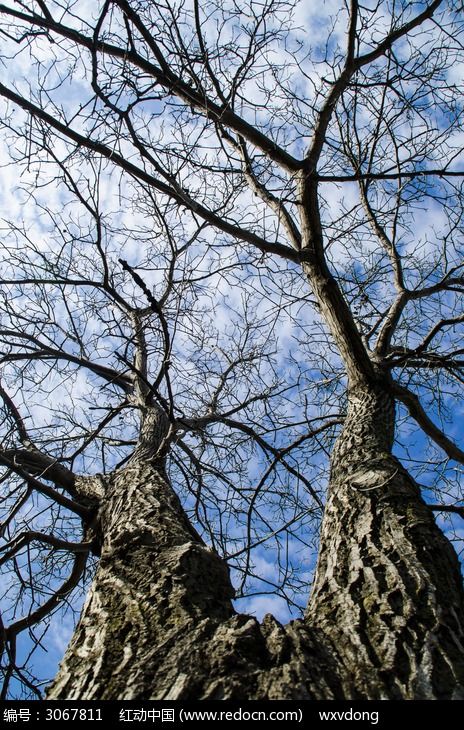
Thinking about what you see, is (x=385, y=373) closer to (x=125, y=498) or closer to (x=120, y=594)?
(x=125, y=498)

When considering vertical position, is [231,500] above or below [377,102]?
below

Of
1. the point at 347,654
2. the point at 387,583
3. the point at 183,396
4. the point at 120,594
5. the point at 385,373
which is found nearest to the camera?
the point at 347,654

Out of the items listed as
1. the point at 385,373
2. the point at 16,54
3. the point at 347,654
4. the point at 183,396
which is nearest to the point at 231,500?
the point at 183,396

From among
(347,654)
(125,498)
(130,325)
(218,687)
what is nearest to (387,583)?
(347,654)

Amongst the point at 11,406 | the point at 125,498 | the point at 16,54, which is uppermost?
the point at 16,54

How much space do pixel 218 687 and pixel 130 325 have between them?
12.0 feet

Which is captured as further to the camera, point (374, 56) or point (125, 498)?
point (374, 56)

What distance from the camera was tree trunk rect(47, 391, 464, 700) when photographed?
4.32 ft

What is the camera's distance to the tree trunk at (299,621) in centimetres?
132

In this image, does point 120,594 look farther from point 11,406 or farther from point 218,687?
point 11,406

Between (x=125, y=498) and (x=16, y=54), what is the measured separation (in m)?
2.30

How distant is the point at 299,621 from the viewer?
163 centimetres

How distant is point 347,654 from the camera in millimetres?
1439

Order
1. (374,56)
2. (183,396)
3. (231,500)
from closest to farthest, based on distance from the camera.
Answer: (374,56) < (231,500) < (183,396)
